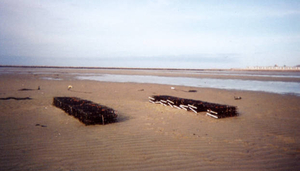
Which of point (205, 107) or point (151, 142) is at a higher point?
point (205, 107)

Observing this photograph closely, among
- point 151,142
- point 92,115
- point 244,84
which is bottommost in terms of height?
point 151,142

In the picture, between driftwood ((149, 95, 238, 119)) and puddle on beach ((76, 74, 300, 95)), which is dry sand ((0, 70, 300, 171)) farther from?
puddle on beach ((76, 74, 300, 95))

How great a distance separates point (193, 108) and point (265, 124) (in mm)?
3328

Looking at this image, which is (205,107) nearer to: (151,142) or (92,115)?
(151,142)

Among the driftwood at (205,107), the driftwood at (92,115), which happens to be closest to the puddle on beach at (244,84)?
the driftwood at (205,107)

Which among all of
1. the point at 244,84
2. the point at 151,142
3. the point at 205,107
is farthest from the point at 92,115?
the point at 244,84

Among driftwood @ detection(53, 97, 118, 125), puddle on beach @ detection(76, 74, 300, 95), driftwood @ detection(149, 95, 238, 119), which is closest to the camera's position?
driftwood @ detection(53, 97, 118, 125)

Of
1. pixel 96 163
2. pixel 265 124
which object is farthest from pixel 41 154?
pixel 265 124

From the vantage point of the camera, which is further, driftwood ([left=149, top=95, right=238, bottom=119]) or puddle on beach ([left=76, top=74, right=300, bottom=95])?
puddle on beach ([left=76, top=74, right=300, bottom=95])

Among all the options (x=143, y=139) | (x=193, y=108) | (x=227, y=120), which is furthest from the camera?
(x=193, y=108)

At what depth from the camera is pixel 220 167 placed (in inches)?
180

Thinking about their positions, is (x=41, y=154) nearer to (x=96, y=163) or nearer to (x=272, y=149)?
(x=96, y=163)

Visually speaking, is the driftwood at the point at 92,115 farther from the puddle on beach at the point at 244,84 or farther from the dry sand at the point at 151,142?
the puddle on beach at the point at 244,84

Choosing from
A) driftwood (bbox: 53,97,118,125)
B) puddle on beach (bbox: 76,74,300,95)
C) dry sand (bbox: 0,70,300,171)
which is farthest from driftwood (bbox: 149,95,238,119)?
puddle on beach (bbox: 76,74,300,95)
